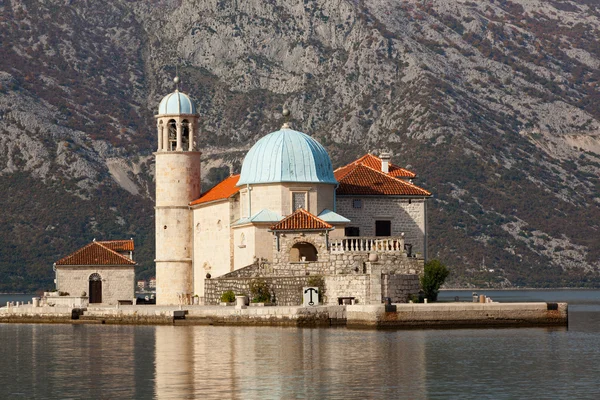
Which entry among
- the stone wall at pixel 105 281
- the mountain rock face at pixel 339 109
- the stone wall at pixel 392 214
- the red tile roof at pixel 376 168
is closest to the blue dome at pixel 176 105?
the stone wall at pixel 105 281

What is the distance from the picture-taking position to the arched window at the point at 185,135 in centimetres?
8006

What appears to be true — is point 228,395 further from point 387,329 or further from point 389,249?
point 389,249

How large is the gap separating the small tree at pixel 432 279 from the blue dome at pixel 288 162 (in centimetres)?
808

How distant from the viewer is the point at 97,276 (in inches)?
3103

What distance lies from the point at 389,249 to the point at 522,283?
272 ft

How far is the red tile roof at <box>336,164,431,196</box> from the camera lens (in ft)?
239

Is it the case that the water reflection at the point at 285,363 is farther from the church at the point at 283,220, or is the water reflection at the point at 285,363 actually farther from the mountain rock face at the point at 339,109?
the mountain rock face at the point at 339,109

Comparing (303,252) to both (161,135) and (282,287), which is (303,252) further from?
(161,135)

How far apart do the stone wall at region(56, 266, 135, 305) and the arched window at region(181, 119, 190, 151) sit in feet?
24.8

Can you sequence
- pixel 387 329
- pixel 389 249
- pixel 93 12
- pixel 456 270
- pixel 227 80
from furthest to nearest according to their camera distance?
pixel 93 12 → pixel 227 80 → pixel 456 270 → pixel 389 249 → pixel 387 329

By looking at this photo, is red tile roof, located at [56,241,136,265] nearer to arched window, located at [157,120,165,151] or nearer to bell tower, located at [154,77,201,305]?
bell tower, located at [154,77,201,305]

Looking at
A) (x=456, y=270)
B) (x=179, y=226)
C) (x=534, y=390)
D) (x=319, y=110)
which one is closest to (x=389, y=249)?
(x=179, y=226)

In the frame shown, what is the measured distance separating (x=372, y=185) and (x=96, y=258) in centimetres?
1679

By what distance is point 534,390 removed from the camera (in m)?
39.1
